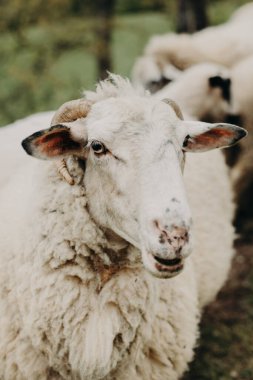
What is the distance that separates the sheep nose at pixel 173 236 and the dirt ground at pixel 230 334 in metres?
2.21

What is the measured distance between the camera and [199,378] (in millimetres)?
4176

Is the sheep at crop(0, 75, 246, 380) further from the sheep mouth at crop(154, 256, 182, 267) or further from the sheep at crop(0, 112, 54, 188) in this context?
the sheep at crop(0, 112, 54, 188)

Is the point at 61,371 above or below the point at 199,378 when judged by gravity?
above

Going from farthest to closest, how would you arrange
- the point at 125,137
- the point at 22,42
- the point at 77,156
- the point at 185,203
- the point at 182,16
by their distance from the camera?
the point at 182,16 < the point at 22,42 < the point at 77,156 < the point at 125,137 < the point at 185,203

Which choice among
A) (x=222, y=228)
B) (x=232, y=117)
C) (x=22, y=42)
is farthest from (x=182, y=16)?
(x=222, y=228)

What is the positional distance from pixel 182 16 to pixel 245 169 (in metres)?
4.51

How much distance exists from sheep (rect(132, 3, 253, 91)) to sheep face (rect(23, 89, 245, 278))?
461cm

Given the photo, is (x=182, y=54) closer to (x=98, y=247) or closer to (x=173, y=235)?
(x=98, y=247)

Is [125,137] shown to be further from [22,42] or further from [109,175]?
[22,42]

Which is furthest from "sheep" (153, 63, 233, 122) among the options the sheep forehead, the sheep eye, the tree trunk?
the tree trunk

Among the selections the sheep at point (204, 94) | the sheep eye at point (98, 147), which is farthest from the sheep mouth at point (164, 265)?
the sheep at point (204, 94)

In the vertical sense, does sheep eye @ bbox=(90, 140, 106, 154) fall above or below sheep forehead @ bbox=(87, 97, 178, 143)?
below

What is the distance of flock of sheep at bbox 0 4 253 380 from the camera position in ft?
7.97

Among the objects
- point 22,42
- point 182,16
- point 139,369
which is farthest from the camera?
point 182,16
